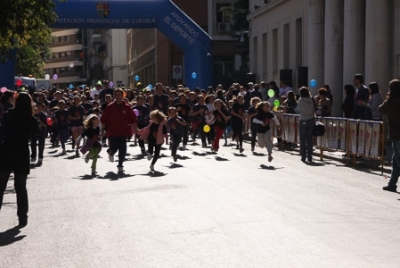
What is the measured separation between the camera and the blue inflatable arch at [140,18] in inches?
1667

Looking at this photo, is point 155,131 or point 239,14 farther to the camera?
point 239,14

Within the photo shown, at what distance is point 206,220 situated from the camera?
12.8 metres

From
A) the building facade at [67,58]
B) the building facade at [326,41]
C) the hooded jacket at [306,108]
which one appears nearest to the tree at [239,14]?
the building facade at [326,41]

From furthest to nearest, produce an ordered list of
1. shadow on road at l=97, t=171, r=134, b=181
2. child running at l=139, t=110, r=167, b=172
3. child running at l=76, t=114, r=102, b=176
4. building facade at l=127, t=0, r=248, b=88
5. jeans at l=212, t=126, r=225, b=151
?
building facade at l=127, t=0, r=248, b=88 < jeans at l=212, t=126, r=225, b=151 < child running at l=139, t=110, r=167, b=172 < child running at l=76, t=114, r=102, b=176 < shadow on road at l=97, t=171, r=134, b=181

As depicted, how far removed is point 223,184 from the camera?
1817cm

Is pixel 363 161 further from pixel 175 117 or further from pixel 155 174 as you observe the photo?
pixel 155 174

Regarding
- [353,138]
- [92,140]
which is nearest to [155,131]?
[92,140]

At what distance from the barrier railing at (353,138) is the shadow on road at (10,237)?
10242 mm

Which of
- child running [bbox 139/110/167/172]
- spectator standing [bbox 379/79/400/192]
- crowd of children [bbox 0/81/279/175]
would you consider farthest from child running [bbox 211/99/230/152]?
spectator standing [bbox 379/79/400/192]

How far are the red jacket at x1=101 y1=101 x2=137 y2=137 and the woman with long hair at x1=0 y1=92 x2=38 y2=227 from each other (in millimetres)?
8332

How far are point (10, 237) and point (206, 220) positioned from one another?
235 centimetres

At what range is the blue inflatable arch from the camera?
42.3 m

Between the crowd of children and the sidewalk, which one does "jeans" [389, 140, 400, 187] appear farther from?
the crowd of children

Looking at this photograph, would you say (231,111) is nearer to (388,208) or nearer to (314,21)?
(314,21)
